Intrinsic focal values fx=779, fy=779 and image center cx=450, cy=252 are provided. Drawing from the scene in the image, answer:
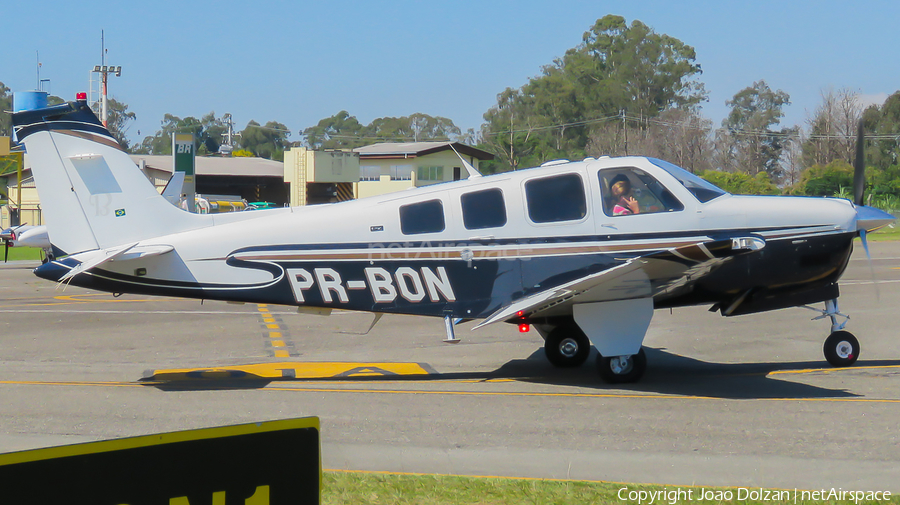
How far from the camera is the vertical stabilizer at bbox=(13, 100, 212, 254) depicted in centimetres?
923

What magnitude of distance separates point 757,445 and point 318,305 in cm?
501

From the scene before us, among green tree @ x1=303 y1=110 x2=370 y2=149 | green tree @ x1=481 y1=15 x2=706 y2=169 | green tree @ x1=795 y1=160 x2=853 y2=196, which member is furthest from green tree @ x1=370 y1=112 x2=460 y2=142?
green tree @ x1=795 y1=160 x2=853 y2=196

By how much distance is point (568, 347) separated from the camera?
10148mm

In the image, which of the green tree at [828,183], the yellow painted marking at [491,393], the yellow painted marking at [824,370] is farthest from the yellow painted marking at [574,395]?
the green tree at [828,183]

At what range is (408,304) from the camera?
9117 millimetres

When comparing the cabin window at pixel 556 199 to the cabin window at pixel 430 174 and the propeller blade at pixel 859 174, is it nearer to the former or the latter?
the propeller blade at pixel 859 174

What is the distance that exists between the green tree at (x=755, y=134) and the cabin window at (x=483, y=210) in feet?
227

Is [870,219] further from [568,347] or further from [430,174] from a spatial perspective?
[430,174]

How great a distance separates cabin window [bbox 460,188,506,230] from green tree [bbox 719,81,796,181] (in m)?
69.1

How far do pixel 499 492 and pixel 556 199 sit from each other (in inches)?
176

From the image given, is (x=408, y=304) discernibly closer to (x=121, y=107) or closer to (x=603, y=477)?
(x=603, y=477)

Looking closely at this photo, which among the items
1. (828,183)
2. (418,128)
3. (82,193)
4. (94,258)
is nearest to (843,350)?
(94,258)

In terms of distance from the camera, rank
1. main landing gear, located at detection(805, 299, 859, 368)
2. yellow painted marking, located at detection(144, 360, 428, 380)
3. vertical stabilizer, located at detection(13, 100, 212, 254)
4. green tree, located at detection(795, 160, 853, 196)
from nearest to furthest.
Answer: vertical stabilizer, located at detection(13, 100, 212, 254) → main landing gear, located at detection(805, 299, 859, 368) → yellow painted marking, located at detection(144, 360, 428, 380) → green tree, located at detection(795, 160, 853, 196)

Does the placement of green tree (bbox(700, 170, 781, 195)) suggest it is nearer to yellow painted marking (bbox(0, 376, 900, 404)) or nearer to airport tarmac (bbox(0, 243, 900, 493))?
airport tarmac (bbox(0, 243, 900, 493))
